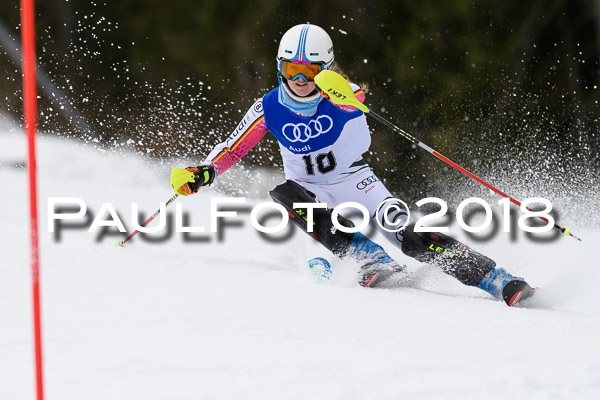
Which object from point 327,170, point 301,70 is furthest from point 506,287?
point 301,70

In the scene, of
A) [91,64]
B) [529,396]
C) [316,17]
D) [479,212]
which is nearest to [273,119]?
[529,396]

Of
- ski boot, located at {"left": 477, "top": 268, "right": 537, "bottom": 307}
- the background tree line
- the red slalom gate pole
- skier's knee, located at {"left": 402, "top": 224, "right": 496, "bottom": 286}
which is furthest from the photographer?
the background tree line

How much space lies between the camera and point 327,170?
10.6 feet

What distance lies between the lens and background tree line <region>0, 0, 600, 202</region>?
26.9 feet

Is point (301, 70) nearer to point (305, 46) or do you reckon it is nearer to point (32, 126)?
point (305, 46)

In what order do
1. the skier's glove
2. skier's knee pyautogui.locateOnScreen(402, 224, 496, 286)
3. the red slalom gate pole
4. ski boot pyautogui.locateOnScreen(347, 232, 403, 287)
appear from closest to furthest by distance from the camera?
the red slalom gate pole → skier's knee pyautogui.locateOnScreen(402, 224, 496, 286) → ski boot pyautogui.locateOnScreen(347, 232, 403, 287) → the skier's glove

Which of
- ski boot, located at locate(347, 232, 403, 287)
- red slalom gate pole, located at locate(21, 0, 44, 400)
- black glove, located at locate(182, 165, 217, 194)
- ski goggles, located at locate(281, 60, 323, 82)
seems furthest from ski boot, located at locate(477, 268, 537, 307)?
red slalom gate pole, located at locate(21, 0, 44, 400)

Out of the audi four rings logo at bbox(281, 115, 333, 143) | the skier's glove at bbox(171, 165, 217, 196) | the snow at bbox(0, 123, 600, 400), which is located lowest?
the snow at bbox(0, 123, 600, 400)

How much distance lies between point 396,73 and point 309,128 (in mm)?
6067

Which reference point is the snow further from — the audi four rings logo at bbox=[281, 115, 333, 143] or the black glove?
the audi four rings logo at bbox=[281, 115, 333, 143]

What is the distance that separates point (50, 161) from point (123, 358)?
18.5 feet

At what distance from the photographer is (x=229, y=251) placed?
4.03m

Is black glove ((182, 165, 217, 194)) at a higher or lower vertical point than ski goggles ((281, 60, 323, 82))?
lower

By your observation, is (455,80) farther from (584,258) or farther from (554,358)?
(554,358)
